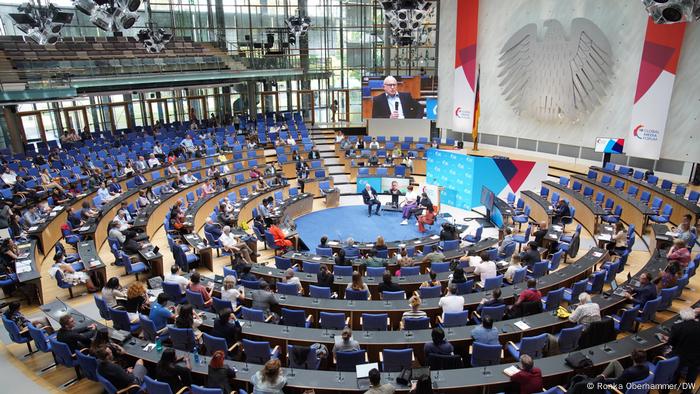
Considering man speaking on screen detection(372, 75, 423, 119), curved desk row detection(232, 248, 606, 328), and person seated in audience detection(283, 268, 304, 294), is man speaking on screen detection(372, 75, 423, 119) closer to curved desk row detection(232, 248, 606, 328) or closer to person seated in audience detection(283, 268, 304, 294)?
curved desk row detection(232, 248, 606, 328)

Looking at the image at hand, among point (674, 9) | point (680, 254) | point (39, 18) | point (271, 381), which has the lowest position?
point (271, 381)

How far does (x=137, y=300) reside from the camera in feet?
27.2

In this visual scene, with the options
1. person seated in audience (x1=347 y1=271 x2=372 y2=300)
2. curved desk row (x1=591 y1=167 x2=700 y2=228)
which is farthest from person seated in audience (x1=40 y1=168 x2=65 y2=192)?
curved desk row (x1=591 y1=167 x2=700 y2=228)

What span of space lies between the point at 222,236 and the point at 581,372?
9.15 meters

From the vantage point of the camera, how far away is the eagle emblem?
64.3 ft

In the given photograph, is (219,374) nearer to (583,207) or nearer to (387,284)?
(387,284)

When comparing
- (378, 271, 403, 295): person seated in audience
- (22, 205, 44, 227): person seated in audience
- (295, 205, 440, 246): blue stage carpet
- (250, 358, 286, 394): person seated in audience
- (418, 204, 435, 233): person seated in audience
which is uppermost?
(22, 205, 44, 227): person seated in audience

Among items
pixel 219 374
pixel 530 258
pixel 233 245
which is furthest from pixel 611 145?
pixel 219 374

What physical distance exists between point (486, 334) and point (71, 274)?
8.64 metres

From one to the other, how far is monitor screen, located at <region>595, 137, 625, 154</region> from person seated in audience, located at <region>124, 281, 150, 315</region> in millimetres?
18414

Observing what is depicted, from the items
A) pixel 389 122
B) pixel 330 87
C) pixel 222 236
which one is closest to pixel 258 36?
pixel 330 87

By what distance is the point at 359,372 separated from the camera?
19.5 ft

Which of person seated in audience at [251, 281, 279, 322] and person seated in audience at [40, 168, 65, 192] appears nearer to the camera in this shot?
person seated in audience at [251, 281, 279, 322]

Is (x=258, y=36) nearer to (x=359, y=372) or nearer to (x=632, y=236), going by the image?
(x=632, y=236)
